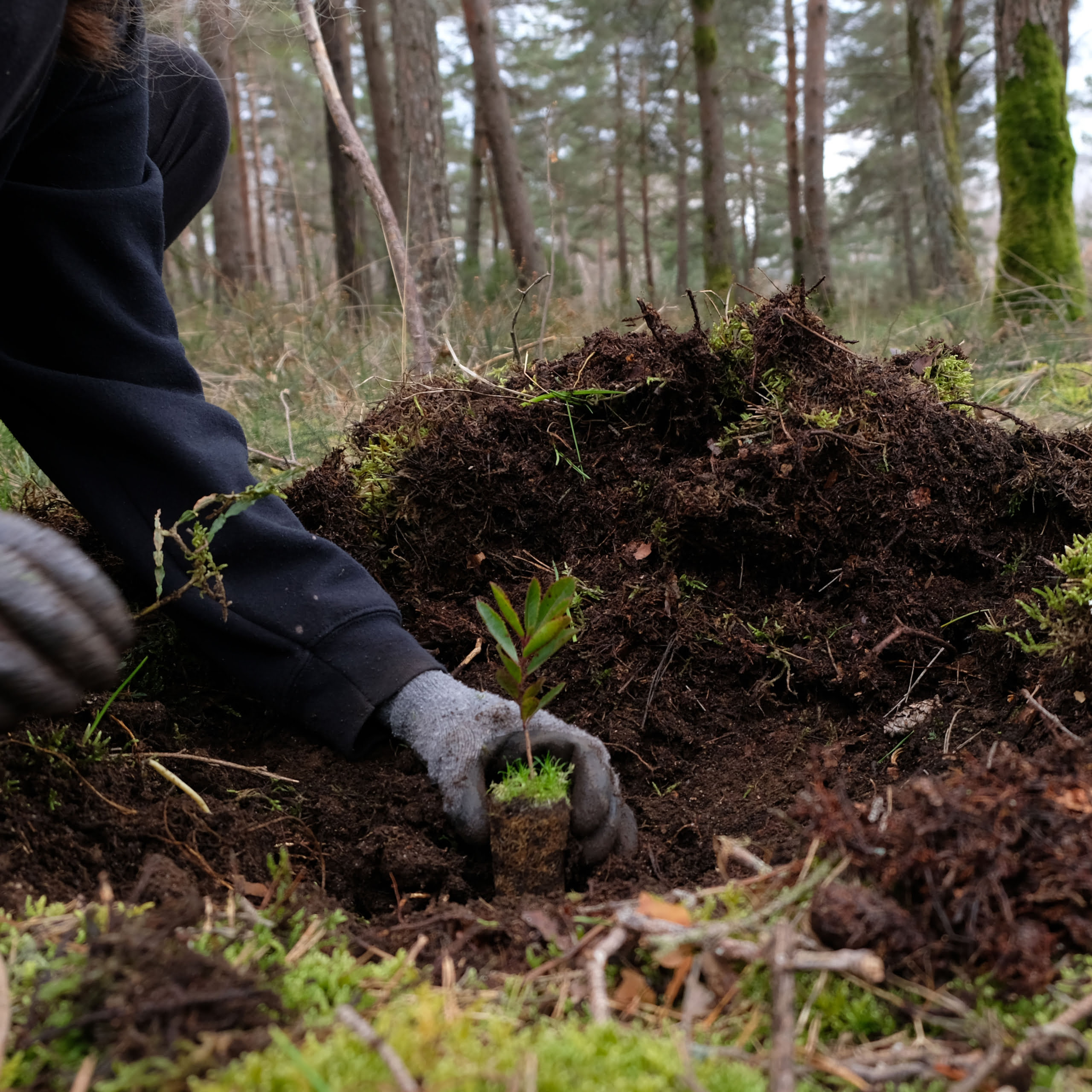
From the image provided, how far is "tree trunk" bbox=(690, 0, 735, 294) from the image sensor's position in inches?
406

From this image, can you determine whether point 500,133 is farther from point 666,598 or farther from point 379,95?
point 666,598

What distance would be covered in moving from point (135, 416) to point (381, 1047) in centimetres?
146

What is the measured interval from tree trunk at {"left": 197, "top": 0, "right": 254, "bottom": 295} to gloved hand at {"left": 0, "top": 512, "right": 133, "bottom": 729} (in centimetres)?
181

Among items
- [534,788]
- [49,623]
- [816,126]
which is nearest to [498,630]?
[534,788]

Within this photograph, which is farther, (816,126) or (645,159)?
(645,159)

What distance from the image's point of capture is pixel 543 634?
50.6 inches

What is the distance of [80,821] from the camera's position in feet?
4.41

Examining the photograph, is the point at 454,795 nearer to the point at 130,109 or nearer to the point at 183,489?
the point at 183,489

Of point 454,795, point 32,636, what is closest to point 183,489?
point 32,636

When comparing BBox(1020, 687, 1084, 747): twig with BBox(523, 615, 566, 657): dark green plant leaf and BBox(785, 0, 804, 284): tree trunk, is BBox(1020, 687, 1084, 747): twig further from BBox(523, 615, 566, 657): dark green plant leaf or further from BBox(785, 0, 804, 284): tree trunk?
BBox(785, 0, 804, 284): tree trunk

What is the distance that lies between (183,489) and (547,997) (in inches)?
51.7

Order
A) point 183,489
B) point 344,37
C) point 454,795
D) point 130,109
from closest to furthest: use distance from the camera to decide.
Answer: point 454,795 < point 183,489 < point 130,109 < point 344,37

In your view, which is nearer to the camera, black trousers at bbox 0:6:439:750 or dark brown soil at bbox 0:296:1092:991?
dark brown soil at bbox 0:296:1092:991

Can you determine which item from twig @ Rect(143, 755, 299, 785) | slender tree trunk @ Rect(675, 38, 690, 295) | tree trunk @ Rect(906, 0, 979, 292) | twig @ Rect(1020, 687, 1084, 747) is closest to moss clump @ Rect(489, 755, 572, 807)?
twig @ Rect(143, 755, 299, 785)
